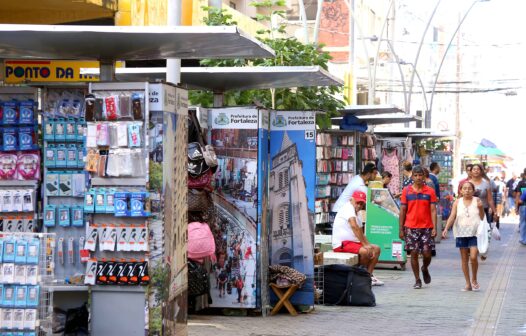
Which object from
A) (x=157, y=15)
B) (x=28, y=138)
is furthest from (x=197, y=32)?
(x=157, y=15)

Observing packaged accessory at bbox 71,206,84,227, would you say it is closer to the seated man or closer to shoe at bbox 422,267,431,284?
the seated man

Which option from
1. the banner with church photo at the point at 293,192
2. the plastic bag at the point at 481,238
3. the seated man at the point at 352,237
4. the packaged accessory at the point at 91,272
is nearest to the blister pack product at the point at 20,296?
the packaged accessory at the point at 91,272

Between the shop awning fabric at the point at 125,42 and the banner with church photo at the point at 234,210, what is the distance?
6.18ft

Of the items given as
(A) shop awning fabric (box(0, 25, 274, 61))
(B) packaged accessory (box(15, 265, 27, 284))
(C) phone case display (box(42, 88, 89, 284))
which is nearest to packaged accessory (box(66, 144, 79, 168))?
(C) phone case display (box(42, 88, 89, 284))

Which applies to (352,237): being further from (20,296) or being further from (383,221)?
(20,296)

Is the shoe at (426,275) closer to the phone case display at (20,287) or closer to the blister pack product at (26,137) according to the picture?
the blister pack product at (26,137)

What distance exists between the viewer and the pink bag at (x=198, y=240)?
13.2 m

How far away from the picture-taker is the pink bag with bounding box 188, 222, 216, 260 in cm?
1324

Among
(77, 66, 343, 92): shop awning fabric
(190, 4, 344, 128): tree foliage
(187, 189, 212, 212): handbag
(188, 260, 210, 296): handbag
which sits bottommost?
(188, 260, 210, 296): handbag

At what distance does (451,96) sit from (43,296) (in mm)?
94306

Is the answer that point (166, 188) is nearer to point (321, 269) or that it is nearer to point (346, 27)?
point (321, 269)

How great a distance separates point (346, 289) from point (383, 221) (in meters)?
6.08

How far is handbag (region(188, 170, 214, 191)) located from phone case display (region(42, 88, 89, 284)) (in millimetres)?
1401

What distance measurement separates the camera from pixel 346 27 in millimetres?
55750
